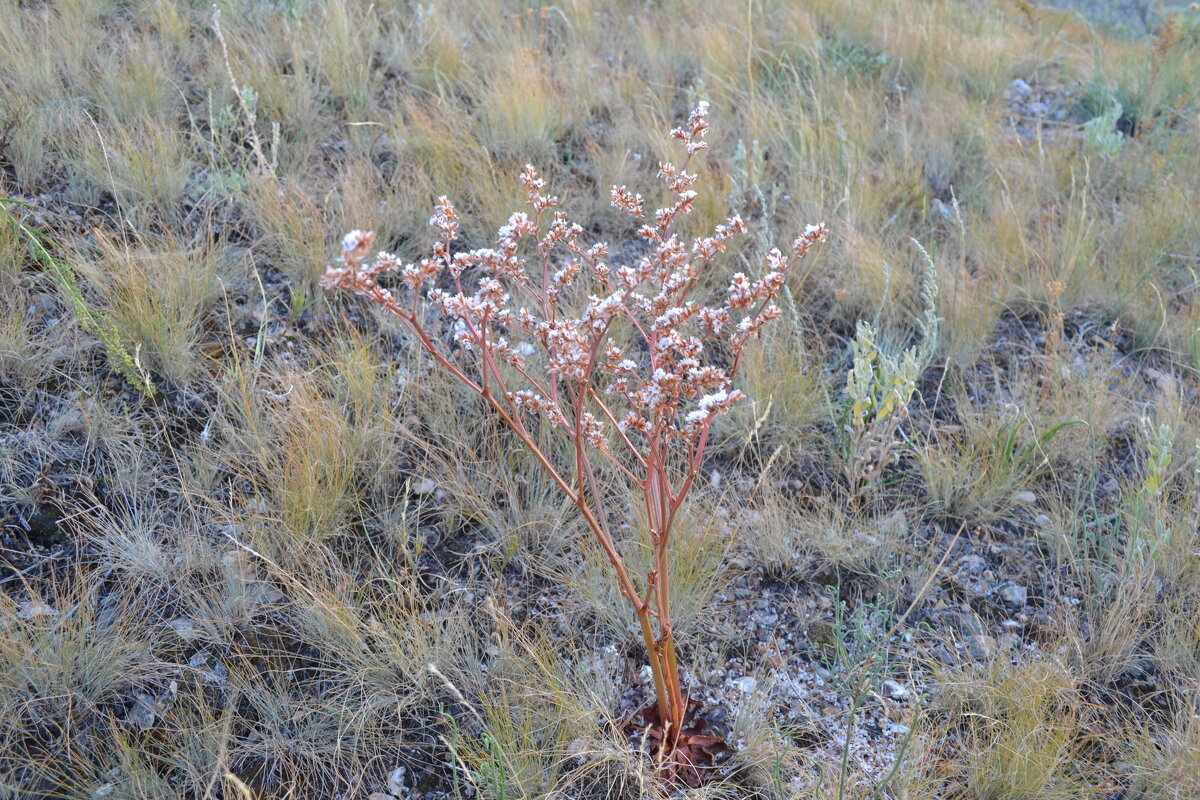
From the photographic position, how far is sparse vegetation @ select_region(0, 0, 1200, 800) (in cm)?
196

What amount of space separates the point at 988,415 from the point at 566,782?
1.93 meters

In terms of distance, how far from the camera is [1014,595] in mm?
2414

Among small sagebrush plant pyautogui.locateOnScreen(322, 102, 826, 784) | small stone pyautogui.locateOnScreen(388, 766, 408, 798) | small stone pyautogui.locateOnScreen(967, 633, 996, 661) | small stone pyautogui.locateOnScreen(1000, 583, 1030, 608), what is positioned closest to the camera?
small sagebrush plant pyautogui.locateOnScreen(322, 102, 826, 784)

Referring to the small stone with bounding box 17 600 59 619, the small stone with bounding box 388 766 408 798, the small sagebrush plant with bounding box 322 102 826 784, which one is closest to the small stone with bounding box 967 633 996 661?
the small sagebrush plant with bounding box 322 102 826 784

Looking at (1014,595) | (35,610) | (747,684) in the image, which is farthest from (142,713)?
(1014,595)

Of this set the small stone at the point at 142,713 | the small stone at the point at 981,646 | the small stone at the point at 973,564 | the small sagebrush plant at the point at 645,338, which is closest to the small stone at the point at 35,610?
the small stone at the point at 142,713

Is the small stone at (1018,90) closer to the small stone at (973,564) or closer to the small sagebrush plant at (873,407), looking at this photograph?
the small sagebrush plant at (873,407)

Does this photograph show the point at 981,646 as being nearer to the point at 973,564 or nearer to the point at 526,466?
the point at 973,564

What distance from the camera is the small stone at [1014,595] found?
2402 mm

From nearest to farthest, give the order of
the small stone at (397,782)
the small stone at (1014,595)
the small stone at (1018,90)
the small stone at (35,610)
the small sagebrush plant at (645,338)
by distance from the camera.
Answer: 1. the small sagebrush plant at (645,338)
2. the small stone at (397,782)
3. the small stone at (35,610)
4. the small stone at (1014,595)
5. the small stone at (1018,90)

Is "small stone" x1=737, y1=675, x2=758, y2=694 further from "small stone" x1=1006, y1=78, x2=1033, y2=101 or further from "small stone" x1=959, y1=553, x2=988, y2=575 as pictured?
"small stone" x1=1006, y1=78, x2=1033, y2=101

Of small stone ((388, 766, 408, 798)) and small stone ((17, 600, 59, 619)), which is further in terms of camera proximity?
small stone ((17, 600, 59, 619))

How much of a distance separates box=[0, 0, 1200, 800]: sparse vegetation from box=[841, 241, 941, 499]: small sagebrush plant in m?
0.02

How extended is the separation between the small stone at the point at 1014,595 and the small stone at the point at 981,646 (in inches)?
7.4
